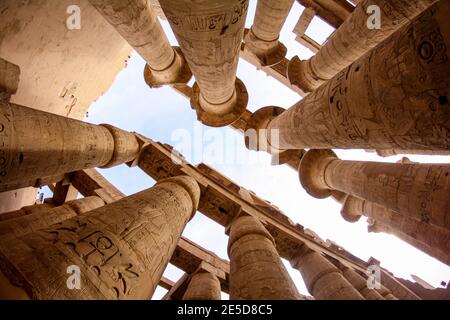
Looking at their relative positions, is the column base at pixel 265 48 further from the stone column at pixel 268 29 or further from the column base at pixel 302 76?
the column base at pixel 302 76

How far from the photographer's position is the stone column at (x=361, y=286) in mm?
6887

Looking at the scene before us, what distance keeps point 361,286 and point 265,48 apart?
296 inches

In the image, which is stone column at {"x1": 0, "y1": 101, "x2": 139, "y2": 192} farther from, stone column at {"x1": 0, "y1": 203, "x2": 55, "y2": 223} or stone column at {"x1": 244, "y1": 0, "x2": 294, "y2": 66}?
stone column at {"x1": 244, "y1": 0, "x2": 294, "y2": 66}

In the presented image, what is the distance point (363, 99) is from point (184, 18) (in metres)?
2.18

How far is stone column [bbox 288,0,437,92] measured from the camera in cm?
579

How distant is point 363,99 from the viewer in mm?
2787

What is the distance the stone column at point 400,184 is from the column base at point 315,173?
0.13 m

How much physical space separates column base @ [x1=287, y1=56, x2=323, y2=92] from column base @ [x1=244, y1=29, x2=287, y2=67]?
685 mm

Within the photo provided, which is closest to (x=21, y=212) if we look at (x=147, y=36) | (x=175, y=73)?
(x=175, y=73)

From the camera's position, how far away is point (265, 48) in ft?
30.2

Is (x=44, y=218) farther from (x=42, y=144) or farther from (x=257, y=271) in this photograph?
(x=257, y=271)

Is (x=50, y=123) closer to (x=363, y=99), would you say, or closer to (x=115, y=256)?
(x=115, y=256)

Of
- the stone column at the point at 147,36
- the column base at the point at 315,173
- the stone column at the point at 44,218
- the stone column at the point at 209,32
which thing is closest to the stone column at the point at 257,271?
the column base at the point at 315,173
